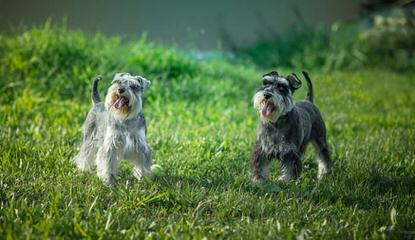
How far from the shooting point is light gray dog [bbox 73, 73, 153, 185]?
5.12 meters

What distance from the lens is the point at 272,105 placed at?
206 inches

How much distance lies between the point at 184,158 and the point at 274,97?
140cm

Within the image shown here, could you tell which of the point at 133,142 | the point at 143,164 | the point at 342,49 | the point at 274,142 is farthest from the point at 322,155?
the point at 342,49

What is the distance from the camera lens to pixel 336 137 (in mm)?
7801

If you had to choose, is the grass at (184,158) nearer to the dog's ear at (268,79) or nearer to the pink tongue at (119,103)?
the pink tongue at (119,103)

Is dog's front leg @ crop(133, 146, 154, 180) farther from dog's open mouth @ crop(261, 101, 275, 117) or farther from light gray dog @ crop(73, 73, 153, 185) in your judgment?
dog's open mouth @ crop(261, 101, 275, 117)

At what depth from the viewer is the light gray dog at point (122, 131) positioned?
5125 millimetres

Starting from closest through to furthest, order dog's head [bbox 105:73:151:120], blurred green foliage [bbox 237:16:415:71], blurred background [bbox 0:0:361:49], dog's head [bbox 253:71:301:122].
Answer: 1. dog's head [bbox 105:73:151:120]
2. dog's head [bbox 253:71:301:122]
3. blurred background [bbox 0:0:361:49]
4. blurred green foliage [bbox 237:16:415:71]

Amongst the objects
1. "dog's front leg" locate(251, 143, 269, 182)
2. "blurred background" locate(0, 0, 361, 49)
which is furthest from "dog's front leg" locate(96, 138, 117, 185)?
"blurred background" locate(0, 0, 361, 49)

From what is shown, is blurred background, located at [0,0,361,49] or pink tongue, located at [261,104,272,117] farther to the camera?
blurred background, located at [0,0,361,49]

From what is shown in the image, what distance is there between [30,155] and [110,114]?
A: 110 cm

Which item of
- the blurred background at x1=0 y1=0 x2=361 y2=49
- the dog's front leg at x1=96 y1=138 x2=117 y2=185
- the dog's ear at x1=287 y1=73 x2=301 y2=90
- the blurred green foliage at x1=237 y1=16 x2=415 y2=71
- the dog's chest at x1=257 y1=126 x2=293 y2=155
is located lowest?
the blurred green foliage at x1=237 y1=16 x2=415 y2=71

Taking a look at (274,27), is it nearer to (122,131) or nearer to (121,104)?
(122,131)

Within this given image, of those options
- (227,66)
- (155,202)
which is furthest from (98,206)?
(227,66)
